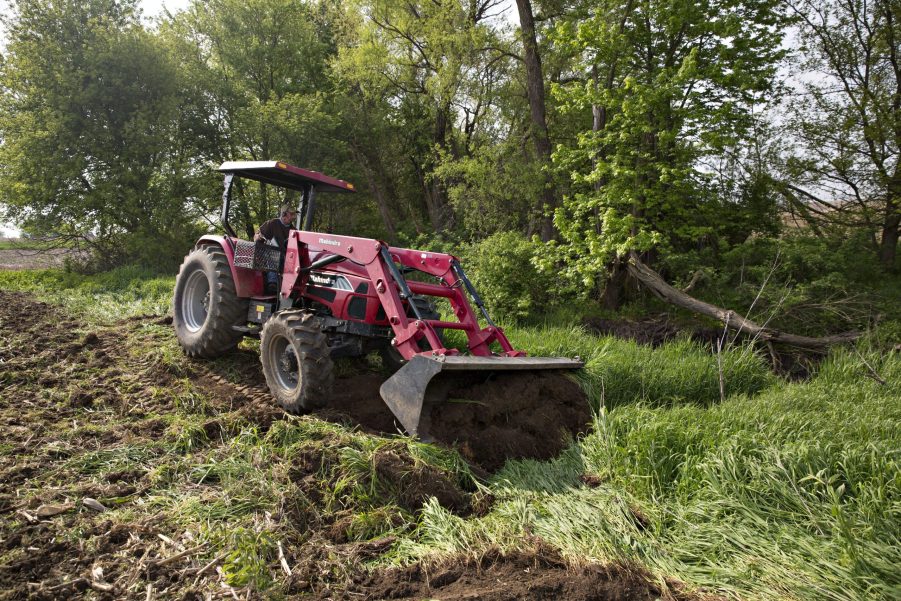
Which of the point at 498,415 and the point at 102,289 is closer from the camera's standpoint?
the point at 498,415

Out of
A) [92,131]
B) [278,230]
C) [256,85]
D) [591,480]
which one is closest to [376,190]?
[256,85]

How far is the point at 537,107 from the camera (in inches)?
459

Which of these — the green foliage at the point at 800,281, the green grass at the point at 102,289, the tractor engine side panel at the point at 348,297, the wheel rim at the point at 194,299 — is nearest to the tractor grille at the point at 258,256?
the tractor engine side panel at the point at 348,297

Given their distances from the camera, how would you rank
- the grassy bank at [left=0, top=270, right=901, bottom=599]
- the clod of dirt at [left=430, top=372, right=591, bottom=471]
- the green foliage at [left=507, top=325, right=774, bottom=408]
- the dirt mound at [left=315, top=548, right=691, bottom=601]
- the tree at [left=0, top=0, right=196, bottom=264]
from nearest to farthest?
the dirt mound at [left=315, top=548, right=691, bottom=601], the grassy bank at [left=0, top=270, right=901, bottom=599], the clod of dirt at [left=430, top=372, right=591, bottom=471], the green foliage at [left=507, top=325, right=774, bottom=408], the tree at [left=0, top=0, right=196, bottom=264]

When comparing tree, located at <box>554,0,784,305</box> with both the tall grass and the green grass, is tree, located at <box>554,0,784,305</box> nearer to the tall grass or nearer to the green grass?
the tall grass

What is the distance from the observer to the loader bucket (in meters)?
4.05

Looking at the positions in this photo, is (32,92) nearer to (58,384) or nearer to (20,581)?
(58,384)

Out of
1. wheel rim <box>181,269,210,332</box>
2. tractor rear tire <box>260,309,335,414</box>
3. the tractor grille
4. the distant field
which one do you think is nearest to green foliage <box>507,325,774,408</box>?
tractor rear tire <box>260,309,335,414</box>

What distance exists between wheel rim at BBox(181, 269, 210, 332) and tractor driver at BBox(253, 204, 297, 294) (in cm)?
113

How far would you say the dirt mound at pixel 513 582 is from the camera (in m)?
2.55

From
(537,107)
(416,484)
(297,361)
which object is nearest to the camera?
(416,484)

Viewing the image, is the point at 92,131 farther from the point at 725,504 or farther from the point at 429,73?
the point at 725,504

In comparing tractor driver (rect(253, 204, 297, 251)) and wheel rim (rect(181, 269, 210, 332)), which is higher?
tractor driver (rect(253, 204, 297, 251))

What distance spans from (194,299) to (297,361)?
2841 millimetres
